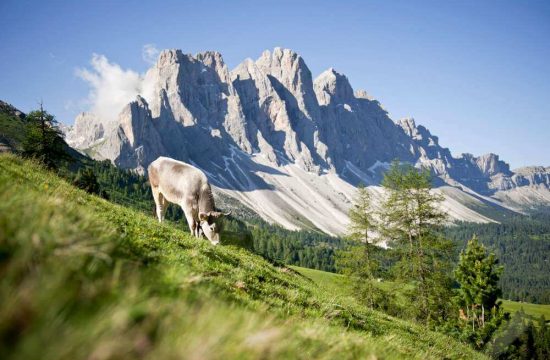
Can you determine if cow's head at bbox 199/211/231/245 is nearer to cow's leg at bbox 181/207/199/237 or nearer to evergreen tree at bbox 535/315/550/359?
cow's leg at bbox 181/207/199/237

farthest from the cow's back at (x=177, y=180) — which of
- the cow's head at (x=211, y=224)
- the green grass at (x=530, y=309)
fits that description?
the green grass at (x=530, y=309)

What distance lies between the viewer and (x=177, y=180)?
18.1m

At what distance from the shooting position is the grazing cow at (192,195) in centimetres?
1689

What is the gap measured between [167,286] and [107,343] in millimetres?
1268

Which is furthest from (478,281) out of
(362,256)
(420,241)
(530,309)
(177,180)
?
(530,309)

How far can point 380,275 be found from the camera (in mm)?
39844

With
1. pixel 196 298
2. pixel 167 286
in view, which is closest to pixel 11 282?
pixel 167 286

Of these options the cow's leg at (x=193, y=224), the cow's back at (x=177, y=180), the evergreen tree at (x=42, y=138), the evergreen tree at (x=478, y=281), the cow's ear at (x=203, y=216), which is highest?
the evergreen tree at (x=42, y=138)

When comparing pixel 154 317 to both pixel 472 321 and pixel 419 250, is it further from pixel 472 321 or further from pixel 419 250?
pixel 472 321

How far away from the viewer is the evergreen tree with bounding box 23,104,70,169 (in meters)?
50.4

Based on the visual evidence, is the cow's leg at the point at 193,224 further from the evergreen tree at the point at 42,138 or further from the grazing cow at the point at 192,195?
the evergreen tree at the point at 42,138

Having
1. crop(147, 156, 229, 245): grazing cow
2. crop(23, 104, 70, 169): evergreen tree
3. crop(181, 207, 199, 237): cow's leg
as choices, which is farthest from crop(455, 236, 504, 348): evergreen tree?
crop(23, 104, 70, 169): evergreen tree

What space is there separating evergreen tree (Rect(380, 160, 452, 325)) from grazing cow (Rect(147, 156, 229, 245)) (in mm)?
24265

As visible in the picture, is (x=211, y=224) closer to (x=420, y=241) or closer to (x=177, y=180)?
(x=177, y=180)
